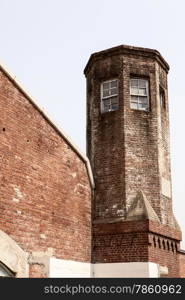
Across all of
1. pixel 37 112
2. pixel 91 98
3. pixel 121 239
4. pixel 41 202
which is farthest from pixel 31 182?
pixel 91 98

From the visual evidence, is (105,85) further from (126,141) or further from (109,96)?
(126,141)

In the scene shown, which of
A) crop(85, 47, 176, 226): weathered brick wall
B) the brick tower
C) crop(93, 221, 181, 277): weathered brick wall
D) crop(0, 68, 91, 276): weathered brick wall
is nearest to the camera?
crop(0, 68, 91, 276): weathered brick wall

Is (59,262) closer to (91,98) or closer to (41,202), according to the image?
(41,202)

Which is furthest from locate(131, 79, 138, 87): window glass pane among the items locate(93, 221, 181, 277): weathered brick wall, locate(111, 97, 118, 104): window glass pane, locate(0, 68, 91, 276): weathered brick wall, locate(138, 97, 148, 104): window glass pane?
locate(93, 221, 181, 277): weathered brick wall

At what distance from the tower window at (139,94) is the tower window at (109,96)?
1.51ft

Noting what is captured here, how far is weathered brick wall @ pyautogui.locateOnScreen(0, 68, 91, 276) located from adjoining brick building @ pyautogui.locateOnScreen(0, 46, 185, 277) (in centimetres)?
2

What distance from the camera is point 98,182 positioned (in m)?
11.9

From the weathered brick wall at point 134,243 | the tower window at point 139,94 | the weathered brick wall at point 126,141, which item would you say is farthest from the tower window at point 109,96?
the weathered brick wall at point 134,243

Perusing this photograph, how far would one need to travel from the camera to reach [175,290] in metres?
6.26

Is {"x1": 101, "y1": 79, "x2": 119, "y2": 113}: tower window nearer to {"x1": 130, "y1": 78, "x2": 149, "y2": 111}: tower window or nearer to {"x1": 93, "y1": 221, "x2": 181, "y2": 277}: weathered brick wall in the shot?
{"x1": 130, "y1": 78, "x2": 149, "y2": 111}: tower window

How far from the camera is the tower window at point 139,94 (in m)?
12.4

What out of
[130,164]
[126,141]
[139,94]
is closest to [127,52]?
[139,94]

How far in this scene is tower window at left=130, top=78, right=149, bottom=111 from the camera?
1243cm

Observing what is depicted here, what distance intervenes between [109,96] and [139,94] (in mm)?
871
